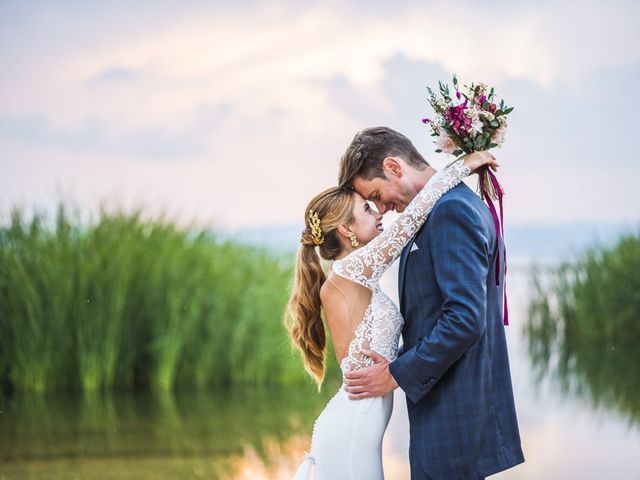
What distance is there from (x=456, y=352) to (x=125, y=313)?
5520 mm

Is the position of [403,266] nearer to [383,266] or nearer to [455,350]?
[383,266]

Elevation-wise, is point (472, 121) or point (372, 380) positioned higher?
point (472, 121)

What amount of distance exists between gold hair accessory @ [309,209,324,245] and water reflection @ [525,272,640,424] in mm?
5957

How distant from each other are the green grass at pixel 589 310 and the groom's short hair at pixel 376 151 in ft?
22.4

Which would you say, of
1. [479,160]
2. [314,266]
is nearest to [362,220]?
[314,266]

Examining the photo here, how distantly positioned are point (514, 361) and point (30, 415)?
4822 mm

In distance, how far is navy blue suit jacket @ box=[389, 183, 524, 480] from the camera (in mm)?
2646

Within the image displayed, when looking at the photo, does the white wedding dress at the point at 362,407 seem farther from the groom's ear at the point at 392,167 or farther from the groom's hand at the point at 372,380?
the groom's ear at the point at 392,167

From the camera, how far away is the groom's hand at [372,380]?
9.59ft

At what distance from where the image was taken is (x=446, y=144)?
3.06 m

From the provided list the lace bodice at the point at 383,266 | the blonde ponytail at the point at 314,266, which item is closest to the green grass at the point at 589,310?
the blonde ponytail at the point at 314,266

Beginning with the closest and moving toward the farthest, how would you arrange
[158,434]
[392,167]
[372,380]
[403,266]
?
1. [403,266]
2. [372,380]
3. [392,167]
4. [158,434]

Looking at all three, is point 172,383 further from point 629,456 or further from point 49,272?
point 629,456

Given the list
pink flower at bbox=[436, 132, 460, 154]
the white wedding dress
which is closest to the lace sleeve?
the white wedding dress
